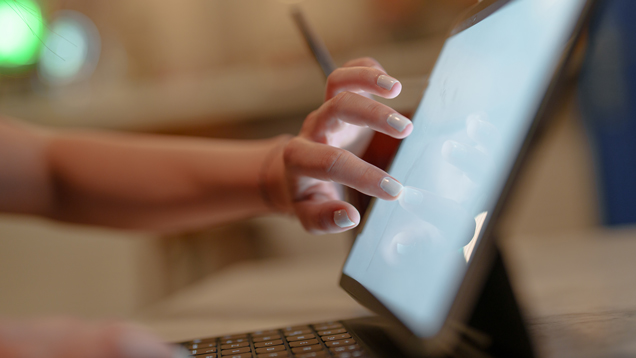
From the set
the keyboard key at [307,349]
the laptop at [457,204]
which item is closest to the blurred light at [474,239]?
the laptop at [457,204]

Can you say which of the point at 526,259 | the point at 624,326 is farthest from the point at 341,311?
the point at 526,259

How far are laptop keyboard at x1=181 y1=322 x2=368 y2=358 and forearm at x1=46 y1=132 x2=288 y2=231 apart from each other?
18 centimetres

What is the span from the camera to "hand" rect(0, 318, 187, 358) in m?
0.13

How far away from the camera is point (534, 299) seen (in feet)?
1.28

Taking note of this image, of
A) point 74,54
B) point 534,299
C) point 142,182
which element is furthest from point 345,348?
point 74,54

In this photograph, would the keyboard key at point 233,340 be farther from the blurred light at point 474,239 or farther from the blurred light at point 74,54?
the blurred light at point 74,54

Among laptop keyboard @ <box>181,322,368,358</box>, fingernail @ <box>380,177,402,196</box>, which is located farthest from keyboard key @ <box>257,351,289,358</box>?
fingernail @ <box>380,177,402,196</box>

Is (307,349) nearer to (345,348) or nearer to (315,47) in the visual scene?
(345,348)

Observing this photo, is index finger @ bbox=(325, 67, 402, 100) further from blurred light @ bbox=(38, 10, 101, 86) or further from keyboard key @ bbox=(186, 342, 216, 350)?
blurred light @ bbox=(38, 10, 101, 86)

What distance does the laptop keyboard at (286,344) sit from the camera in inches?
9.5

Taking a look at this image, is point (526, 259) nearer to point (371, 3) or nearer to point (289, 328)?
point (289, 328)

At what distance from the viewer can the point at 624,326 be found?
0.86ft

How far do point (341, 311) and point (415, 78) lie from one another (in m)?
0.24

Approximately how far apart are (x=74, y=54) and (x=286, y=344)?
1.29 m
